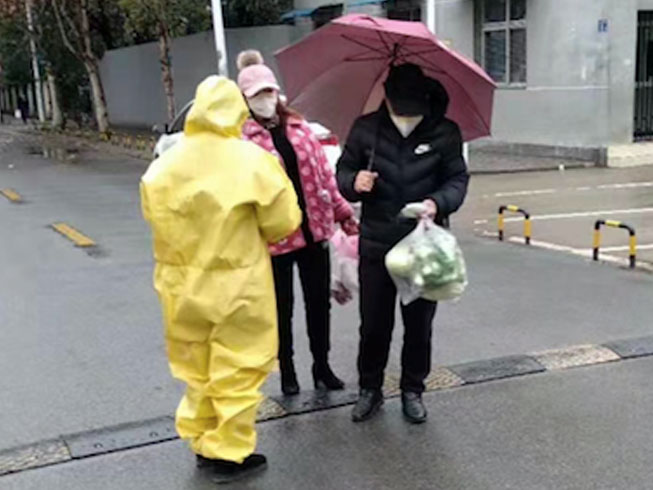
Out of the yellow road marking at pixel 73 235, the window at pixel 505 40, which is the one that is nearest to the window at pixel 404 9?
the window at pixel 505 40

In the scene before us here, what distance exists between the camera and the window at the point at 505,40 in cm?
1857

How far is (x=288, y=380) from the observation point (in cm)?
486

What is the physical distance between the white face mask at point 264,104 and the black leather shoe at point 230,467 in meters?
1.73

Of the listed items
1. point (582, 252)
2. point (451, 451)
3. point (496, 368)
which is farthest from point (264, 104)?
point (582, 252)

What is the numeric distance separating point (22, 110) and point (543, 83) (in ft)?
107

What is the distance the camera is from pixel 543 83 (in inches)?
703

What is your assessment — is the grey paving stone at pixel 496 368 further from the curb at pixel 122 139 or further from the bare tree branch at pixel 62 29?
the bare tree branch at pixel 62 29

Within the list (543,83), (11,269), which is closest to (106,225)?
(11,269)

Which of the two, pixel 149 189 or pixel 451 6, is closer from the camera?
pixel 149 189

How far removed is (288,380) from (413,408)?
789 mm

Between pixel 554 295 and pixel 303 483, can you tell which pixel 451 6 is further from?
pixel 303 483

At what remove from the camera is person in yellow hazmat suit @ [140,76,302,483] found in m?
3.58

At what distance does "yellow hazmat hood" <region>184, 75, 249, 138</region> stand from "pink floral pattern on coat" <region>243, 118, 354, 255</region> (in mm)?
774

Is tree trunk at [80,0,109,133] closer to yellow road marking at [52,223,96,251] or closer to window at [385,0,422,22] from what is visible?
window at [385,0,422,22]
